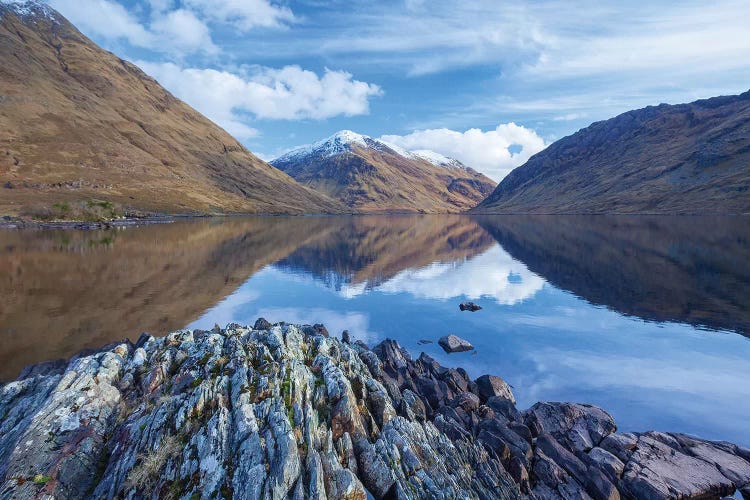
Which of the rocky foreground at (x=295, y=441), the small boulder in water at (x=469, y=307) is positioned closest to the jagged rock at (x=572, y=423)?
the rocky foreground at (x=295, y=441)

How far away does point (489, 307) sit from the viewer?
5066 cm

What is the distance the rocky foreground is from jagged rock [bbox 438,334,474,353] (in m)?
12.0

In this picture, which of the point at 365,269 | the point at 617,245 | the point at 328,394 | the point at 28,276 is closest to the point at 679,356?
the point at 328,394

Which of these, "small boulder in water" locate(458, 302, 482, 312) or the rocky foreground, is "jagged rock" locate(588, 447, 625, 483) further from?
"small boulder in water" locate(458, 302, 482, 312)

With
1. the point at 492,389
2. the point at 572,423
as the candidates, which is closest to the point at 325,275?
the point at 492,389

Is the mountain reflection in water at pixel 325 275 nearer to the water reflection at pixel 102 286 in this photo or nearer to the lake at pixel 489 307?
the water reflection at pixel 102 286

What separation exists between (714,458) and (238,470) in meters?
21.7

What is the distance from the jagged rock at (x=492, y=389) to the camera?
2584 centimetres

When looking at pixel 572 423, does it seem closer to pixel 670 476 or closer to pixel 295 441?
pixel 670 476

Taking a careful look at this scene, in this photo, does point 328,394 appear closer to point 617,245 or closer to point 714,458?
point 714,458

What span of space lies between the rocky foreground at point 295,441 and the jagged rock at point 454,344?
39.3 ft

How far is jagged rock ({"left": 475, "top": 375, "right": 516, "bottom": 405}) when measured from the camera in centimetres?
2584

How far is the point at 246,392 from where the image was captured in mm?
18266

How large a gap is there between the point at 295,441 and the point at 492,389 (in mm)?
15207
